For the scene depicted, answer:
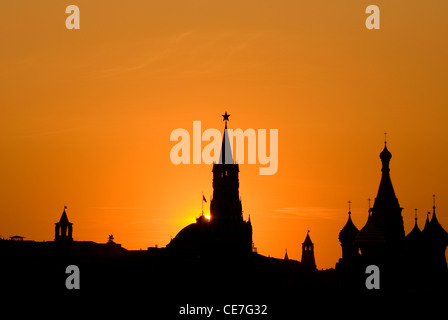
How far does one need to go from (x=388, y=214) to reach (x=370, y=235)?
392 centimetres

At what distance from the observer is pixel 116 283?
155 metres

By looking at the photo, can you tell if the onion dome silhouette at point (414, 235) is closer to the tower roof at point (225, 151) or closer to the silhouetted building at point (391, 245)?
the silhouetted building at point (391, 245)

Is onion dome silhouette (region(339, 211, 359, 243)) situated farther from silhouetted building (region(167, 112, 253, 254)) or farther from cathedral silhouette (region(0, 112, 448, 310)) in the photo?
silhouetted building (region(167, 112, 253, 254))

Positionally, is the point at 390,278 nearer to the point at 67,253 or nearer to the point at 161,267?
the point at 161,267

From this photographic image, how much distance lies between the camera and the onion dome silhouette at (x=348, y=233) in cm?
16850

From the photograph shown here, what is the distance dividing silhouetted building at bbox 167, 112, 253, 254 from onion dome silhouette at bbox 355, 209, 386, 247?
45.1 feet

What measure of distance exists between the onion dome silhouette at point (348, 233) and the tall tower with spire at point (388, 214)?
36.4 ft

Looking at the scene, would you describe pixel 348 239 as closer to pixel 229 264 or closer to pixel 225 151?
pixel 229 264

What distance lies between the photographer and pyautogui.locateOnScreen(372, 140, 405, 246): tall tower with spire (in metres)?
156

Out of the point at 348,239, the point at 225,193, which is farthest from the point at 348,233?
the point at 225,193

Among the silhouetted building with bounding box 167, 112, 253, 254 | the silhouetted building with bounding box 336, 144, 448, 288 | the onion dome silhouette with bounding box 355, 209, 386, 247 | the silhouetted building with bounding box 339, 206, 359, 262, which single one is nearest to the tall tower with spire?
the silhouetted building with bounding box 336, 144, 448, 288

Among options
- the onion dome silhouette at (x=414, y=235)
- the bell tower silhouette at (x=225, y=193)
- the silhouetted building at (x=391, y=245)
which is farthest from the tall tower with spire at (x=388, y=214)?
the bell tower silhouette at (x=225, y=193)
